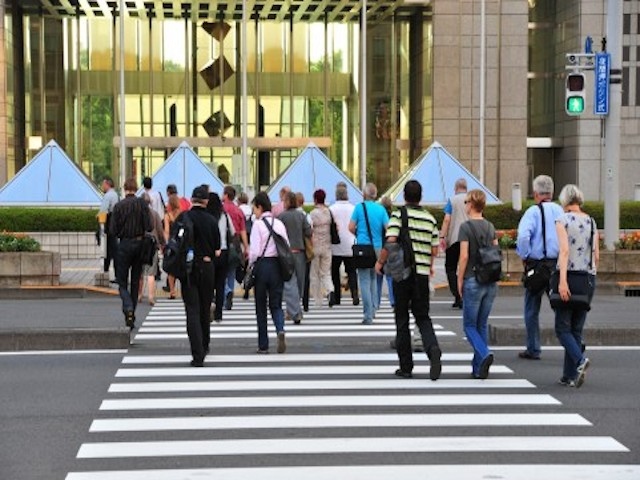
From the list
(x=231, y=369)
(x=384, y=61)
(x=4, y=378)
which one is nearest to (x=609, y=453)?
(x=231, y=369)

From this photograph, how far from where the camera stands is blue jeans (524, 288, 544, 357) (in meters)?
13.3

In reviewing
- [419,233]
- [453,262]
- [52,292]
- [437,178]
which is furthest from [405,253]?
[437,178]

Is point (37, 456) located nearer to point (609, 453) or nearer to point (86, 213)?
point (609, 453)

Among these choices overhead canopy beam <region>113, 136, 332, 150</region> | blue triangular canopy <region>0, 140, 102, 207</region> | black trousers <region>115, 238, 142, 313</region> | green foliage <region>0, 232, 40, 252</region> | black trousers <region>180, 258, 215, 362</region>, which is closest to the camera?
black trousers <region>180, 258, 215, 362</region>

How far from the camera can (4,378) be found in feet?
39.7

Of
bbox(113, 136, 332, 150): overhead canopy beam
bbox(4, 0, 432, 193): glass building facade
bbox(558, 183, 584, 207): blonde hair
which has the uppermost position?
bbox(4, 0, 432, 193): glass building facade

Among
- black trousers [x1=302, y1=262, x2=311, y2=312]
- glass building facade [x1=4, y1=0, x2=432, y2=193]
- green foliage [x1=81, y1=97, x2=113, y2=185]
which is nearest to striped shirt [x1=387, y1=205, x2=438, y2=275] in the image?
black trousers [x1=302, y1=262, x2=311, y2=312]

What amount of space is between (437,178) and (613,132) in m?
11.4

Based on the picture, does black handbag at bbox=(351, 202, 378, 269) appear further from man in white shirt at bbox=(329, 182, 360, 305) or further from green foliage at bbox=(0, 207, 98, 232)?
green foliage at bbox=(0, 207, 98, 232)

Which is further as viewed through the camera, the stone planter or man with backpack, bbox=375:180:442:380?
the stone planter

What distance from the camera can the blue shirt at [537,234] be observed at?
12.9 metres

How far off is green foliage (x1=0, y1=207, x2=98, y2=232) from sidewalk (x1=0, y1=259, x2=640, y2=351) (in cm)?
466

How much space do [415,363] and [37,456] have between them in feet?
18.2

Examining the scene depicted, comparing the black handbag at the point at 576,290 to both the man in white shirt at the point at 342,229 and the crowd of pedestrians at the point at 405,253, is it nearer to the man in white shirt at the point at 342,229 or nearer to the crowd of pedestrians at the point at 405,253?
the crowd of pedestrians at the point at 405,253
